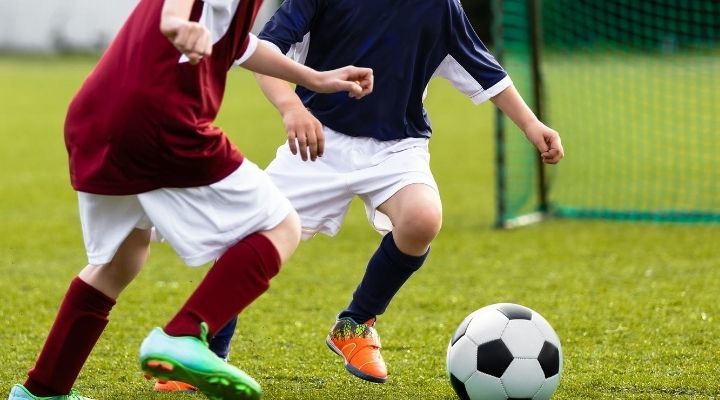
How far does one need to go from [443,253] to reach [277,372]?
2610 millimetres

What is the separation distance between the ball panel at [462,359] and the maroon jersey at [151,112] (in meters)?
0.94

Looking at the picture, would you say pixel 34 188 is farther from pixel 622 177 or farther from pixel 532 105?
pixel 622 177

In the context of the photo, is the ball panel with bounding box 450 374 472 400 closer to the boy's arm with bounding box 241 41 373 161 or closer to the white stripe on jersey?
the boy's arm with bounding box 241 41 373 161

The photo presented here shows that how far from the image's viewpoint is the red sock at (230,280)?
256cm

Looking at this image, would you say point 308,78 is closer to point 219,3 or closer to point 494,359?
point 219,3

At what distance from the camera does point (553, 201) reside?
26.7 ft

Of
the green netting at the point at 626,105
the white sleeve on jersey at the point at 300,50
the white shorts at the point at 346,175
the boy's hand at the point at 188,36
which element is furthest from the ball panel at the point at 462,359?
the green netting at the point at 626,105

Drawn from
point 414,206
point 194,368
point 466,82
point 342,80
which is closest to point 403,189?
point 414,206

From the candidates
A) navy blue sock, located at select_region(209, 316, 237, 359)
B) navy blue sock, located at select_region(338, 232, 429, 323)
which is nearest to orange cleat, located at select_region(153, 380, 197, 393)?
navy blue sock, located at select_region(209, 316, 237, 359)

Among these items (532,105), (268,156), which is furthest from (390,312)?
(268,156)

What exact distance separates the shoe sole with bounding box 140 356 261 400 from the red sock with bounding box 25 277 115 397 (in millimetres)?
515

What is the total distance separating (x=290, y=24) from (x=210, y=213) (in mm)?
1027

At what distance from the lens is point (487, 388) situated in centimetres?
307

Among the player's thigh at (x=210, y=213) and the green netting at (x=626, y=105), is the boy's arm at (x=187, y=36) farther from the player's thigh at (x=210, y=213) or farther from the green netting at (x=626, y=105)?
the green netting at (x=626, y=105)
